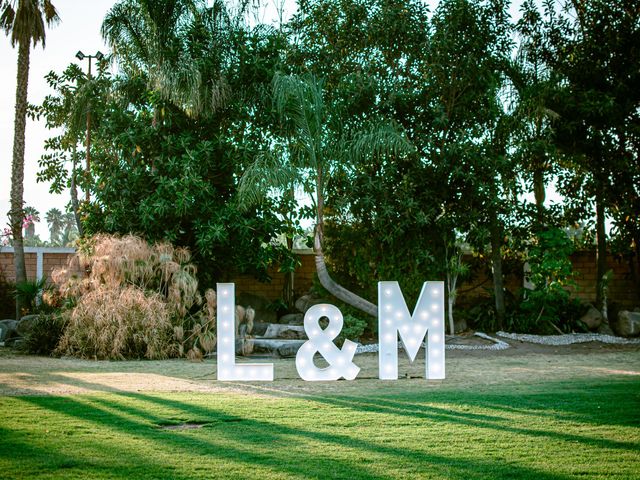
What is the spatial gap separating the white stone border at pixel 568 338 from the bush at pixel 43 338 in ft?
30.8

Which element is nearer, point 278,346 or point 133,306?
point 133,306

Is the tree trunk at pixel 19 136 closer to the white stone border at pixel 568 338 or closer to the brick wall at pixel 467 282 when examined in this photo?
the brick wall at pixel 467 282

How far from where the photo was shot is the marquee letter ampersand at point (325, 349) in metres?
9.40

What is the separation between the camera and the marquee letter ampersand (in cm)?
940

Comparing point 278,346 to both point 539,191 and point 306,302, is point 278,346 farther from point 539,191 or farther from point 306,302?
point 539,191

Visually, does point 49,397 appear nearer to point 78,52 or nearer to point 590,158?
point 78,52

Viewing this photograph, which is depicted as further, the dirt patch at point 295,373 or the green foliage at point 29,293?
the green foliage at point 29,293

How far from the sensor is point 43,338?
44.8 ft

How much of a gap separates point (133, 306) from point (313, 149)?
466 cm

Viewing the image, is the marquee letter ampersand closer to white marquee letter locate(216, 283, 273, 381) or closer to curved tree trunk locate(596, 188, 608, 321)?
white marquee letter locate(216, 283, 273, 381)

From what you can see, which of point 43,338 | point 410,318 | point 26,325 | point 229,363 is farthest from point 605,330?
point 26,325

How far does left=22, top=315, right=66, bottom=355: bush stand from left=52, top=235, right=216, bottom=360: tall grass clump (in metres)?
0.25

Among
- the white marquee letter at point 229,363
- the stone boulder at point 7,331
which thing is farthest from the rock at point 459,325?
the stone boulder at point 7,331

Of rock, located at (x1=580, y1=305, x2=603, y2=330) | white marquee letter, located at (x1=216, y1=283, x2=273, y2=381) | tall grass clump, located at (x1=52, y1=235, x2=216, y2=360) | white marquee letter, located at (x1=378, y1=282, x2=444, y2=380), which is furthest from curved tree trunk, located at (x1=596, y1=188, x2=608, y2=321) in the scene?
white marquee letter, located at (x1=216, y1=283, x2=273, y2=381)
